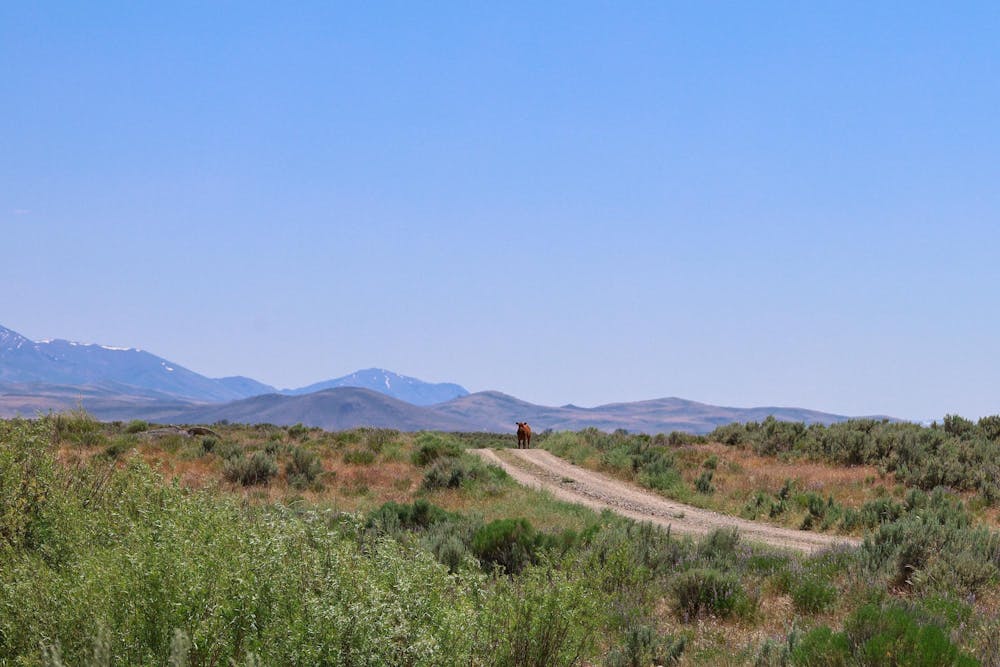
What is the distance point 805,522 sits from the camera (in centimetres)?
2030

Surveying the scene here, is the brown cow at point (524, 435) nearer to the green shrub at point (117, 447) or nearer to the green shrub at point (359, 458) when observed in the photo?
the green shrub at point (359, 458)

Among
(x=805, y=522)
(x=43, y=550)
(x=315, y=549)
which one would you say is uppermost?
(x=315, y=549)

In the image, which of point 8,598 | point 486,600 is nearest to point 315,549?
point 486,600

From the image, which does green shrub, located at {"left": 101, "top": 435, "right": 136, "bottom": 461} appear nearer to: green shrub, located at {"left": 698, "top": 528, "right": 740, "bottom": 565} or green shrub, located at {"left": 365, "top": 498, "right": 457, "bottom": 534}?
green shrub, located at {"left": 365, "top": 498, "right": 457, "bottom": 534}

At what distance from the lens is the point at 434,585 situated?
557 centimetres

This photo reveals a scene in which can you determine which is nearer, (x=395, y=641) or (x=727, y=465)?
(x=395, y=641)

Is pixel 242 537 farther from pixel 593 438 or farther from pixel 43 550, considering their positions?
pixel 593 438

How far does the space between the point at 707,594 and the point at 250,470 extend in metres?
17.3

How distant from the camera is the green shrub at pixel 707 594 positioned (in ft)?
31.2

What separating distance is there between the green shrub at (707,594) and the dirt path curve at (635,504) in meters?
4.87

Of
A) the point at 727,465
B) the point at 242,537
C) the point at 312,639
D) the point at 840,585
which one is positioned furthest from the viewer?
the point at 727,465

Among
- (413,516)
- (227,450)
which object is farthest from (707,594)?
(227,450)

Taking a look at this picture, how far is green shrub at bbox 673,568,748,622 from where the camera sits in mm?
9508

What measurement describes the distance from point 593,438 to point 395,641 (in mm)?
34823
